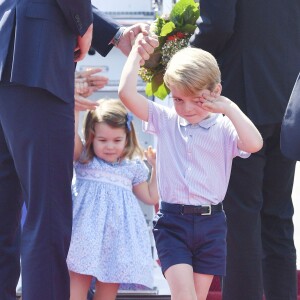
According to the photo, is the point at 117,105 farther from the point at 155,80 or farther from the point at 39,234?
the point at 39,234

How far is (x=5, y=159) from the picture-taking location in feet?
10.4

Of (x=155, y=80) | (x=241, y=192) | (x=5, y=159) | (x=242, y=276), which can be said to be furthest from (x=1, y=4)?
(x=242, y=276)

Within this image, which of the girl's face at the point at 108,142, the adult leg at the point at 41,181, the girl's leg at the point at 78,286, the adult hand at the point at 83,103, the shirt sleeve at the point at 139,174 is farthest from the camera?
the shirt sleeve at the point at 139,174

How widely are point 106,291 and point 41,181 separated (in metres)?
1.15

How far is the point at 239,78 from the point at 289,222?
680 millimetres

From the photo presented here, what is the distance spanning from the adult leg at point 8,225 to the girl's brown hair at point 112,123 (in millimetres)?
954

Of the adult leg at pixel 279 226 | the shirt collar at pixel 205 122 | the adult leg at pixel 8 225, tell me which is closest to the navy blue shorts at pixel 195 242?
the shirt collar at pixel 205 122

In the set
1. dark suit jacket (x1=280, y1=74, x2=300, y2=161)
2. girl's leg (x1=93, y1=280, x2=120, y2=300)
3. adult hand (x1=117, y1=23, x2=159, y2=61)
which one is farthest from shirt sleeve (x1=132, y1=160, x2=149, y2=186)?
dark suit jacket (x1=280, y1=74, x2=300, y2=161)

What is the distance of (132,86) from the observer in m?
3.34

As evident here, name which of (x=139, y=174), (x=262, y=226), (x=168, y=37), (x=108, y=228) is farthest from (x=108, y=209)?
(x=168, y=37)

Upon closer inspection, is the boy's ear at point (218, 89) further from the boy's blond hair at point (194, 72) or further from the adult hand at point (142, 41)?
the adult hand at point (142, 41)

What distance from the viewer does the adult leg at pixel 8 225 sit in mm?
3152

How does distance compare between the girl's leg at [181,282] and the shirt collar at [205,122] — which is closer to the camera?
the girl's leg at [181,282]

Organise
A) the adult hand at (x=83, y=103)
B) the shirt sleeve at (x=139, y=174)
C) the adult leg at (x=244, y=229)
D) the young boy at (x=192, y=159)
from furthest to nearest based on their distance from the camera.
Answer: the shirt sleeve at (x=139, y=174), the adult hand at (x=83, y=103), the adult leg at (x=244, y=229), the young boy at (x=192, y=159)
